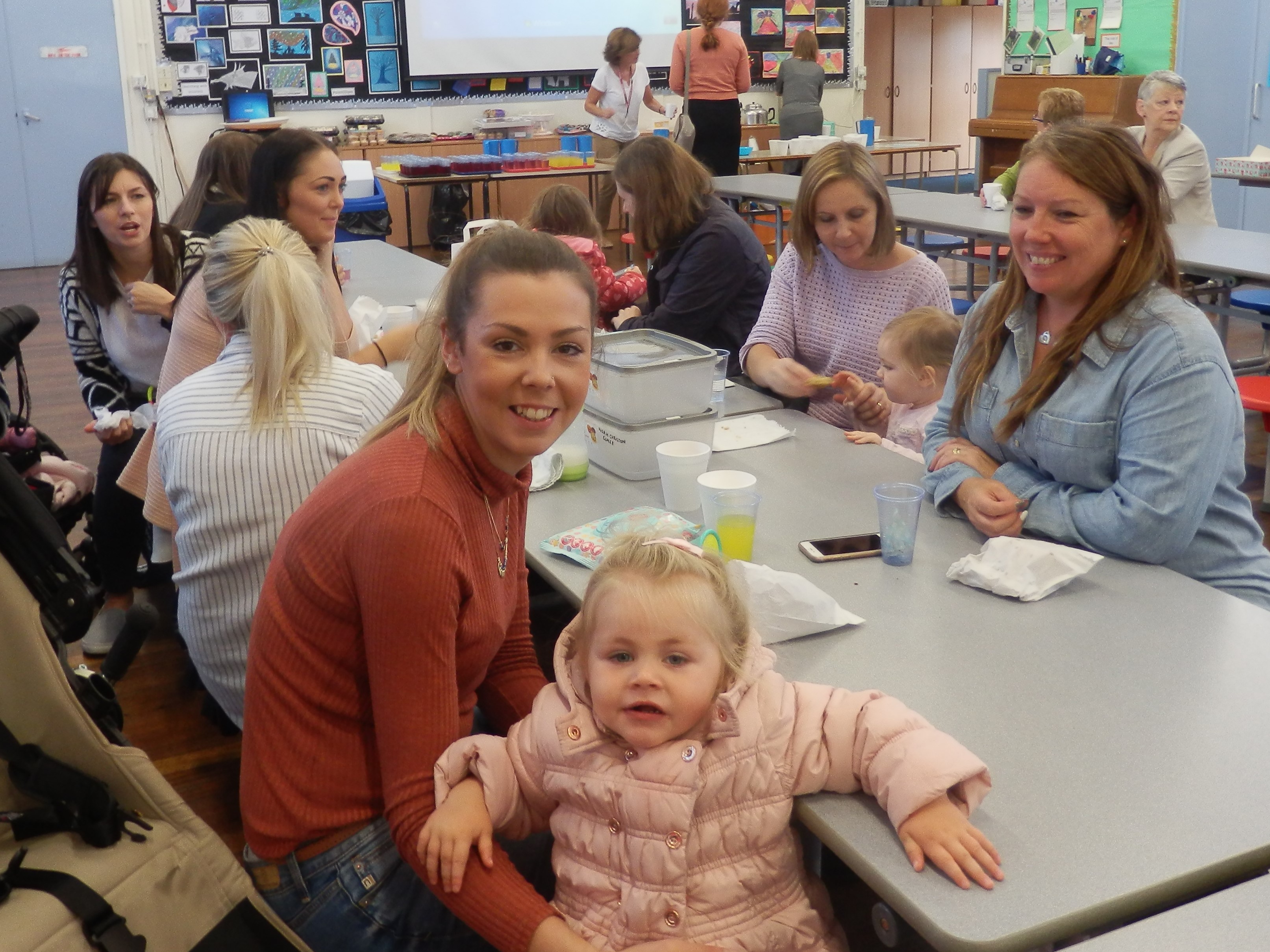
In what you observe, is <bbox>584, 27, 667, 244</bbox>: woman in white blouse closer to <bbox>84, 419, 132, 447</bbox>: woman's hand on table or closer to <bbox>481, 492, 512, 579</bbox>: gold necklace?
<bbox>84, 419, 132, 447</bbox>: woman's hand on table

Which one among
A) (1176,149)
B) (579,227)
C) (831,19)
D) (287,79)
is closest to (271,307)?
(579,227)

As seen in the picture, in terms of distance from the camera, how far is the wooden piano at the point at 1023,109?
333 inches

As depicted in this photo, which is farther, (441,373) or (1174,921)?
(441,373)

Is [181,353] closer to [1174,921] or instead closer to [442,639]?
[442,639]

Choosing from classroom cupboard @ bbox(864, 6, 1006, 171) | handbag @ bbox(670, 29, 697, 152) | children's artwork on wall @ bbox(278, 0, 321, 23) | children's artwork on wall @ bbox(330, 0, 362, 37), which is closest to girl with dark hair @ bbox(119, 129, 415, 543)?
handbag @ bbox(670, 29, 697, 152)

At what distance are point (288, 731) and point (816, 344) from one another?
199 cm

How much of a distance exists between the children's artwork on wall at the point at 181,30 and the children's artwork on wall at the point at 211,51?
0.05m

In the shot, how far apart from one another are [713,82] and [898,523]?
273 inches

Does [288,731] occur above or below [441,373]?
below

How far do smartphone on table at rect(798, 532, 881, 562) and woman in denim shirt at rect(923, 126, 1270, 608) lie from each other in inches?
7.1

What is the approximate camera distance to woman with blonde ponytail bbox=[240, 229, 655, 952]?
1.29m

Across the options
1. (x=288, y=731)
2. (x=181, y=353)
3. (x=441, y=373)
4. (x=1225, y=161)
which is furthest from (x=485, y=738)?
(x=1225, y=161)

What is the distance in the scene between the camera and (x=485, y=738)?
4.44ft

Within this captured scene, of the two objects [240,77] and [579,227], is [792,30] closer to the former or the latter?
[240,77]
